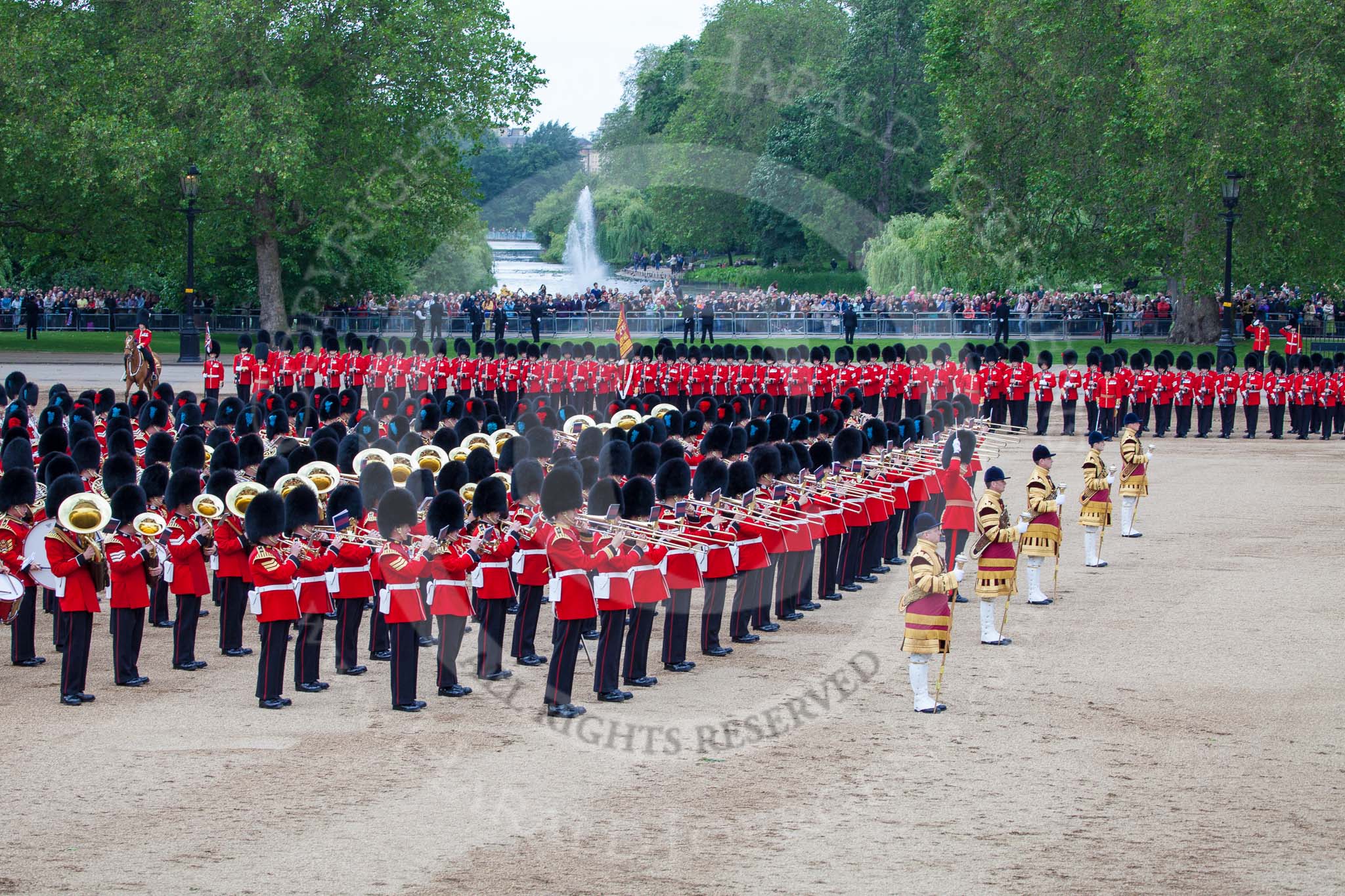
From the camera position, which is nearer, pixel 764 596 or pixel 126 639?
pixel 126 639

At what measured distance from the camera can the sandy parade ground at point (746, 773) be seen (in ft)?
21.9

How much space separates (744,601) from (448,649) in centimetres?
247

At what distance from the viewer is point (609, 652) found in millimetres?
9367

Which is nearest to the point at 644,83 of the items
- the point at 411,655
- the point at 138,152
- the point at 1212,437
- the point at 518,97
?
the point at 518,97

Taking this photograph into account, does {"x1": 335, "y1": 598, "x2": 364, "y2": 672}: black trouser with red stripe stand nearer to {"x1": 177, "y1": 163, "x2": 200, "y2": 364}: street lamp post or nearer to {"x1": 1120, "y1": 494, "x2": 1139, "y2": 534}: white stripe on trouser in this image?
{"x1": 1120, "y1": 494, "x2": 1139, "y2": 534}: white stripe on trouser

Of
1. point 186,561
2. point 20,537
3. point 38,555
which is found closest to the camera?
point 38,555

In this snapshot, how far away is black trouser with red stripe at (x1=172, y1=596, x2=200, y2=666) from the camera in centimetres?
1010

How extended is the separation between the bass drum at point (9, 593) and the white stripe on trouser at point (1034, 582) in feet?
23.8

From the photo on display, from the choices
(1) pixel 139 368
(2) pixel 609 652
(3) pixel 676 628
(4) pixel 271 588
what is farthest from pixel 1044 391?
(4) pixel 271 588

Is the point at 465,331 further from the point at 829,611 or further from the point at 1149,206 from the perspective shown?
the point at 829,611

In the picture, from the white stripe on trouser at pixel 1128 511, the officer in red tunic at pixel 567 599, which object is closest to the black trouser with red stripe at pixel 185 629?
the officer in red tunic at pixel 567 599

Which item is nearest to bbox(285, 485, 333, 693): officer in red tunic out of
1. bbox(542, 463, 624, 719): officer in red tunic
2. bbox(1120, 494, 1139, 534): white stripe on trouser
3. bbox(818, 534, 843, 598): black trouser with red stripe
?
bbox(542, 463, 624, 719): officer in red tunic

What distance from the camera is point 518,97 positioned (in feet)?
123

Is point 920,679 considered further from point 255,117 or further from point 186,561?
point 255,117
